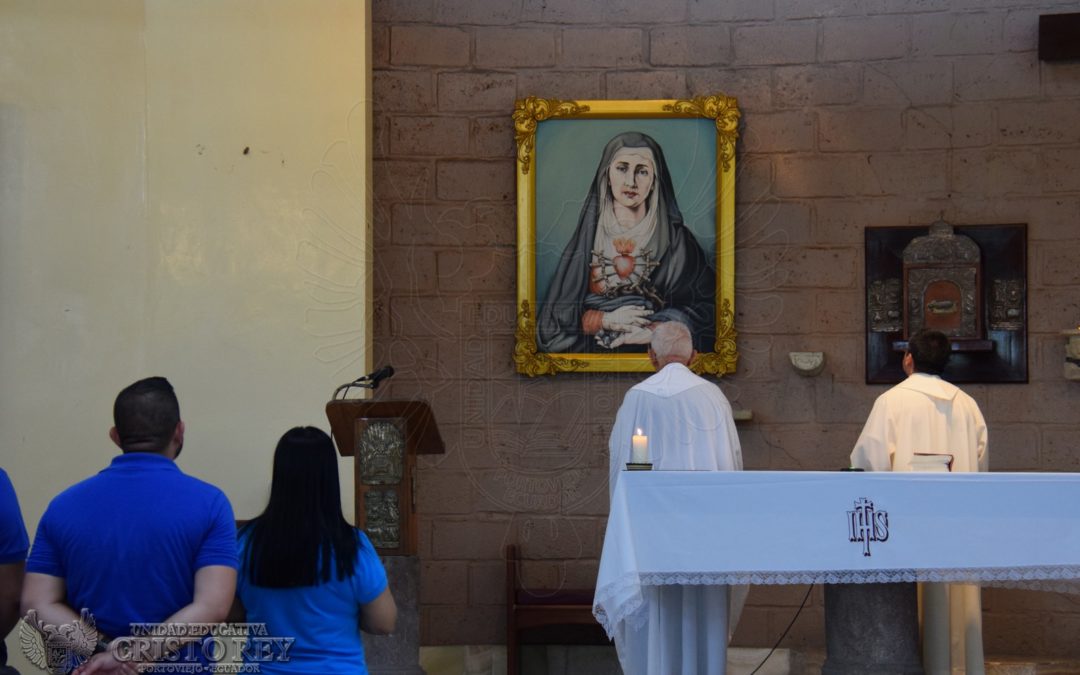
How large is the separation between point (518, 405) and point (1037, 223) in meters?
2.59

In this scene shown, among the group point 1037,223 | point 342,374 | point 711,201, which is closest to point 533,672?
point 342,374

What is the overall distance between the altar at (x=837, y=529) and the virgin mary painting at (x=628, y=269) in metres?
2.25

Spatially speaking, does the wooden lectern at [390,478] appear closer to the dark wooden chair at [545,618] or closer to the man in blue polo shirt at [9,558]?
the dark wooden chair at [545,618]

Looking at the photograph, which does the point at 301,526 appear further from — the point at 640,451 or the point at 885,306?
the point at 885,306

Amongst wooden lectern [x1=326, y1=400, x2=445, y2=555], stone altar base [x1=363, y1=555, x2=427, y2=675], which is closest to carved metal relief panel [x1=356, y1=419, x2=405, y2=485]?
wooden lectern [x1=326, y1=400, x2=445, y2=555]

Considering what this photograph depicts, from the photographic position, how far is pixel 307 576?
3.14 m

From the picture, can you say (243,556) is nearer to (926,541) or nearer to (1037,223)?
(926,541)

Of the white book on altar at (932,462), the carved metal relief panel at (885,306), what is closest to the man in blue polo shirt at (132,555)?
the white book on altar at (932,462)

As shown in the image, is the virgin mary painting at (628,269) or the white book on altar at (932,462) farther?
the virgin mary painting at (628,269)

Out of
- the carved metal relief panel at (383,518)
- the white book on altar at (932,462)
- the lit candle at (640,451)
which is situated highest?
the lit candle at (640,451)

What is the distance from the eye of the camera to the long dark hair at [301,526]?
314 centimetres

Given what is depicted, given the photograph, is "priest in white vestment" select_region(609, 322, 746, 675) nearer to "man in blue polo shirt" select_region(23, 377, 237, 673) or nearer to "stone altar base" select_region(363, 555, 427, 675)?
"stone altar base" select_region(363, 555, 427, 675)

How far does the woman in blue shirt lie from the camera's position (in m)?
3.14

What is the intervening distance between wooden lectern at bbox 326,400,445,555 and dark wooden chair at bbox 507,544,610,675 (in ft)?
4.88
